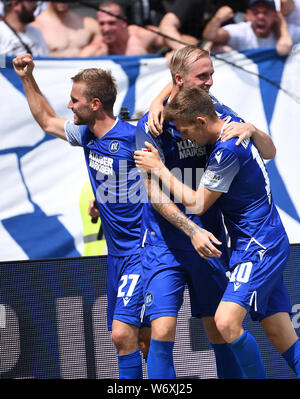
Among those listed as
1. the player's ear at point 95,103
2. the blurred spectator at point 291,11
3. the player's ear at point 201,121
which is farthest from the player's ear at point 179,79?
the blurred spectator at point 291,11

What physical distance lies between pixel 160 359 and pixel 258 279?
69 centimetres

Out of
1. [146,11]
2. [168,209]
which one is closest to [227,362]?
[168,209]

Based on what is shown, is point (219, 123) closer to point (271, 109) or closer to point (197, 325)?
point (197, 325)

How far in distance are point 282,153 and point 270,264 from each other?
2.63 metres

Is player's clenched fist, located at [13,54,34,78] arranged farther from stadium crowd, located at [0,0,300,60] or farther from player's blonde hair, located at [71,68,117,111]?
stadium crowd, located at [0,0,300,60]

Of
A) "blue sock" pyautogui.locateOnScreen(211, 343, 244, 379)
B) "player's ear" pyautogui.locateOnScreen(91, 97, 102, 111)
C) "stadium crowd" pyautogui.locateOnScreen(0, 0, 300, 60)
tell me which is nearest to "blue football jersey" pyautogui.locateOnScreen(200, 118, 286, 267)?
"blue sock" pyautogui.locateOnScreen(211, 343, 244, 379)

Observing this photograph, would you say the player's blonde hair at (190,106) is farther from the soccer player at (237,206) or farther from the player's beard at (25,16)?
the player's beard at (25,16)

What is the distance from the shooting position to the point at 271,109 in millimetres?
6266

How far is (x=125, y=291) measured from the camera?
13.6 ft

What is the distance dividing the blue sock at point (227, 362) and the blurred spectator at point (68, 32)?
344 cm

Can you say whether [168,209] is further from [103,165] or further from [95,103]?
[95,103]
